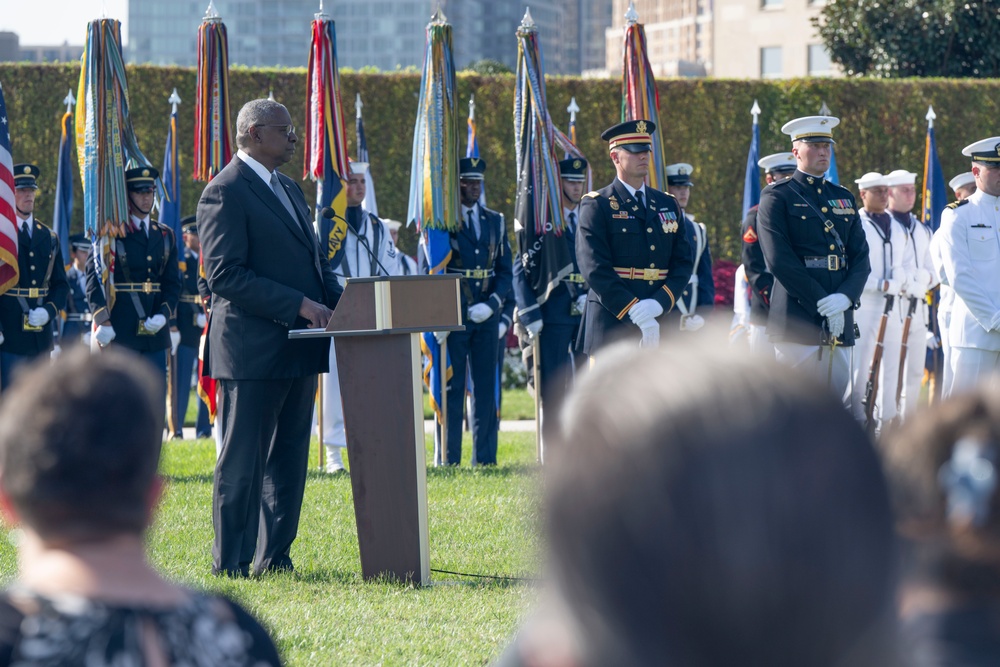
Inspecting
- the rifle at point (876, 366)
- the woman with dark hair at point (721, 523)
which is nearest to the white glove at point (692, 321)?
the rifle at point (876, 366)

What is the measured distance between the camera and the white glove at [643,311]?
7.80 meters

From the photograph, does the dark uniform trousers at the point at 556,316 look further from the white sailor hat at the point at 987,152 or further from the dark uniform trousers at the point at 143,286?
the white sailor hat at the point at 987,152

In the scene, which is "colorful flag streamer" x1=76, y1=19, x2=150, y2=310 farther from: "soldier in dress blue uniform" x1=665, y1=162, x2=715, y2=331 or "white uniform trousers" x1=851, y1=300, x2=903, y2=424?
"white uniform trousers" x1=851, y1=300, x2=903, y2=424

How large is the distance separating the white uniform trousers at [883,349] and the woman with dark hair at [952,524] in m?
9.48

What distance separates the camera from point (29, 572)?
5.51 ft

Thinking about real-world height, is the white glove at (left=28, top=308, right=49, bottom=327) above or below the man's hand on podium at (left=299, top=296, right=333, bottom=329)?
below

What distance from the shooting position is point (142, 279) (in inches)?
405

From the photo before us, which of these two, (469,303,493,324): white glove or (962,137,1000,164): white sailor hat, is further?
(469,303,493,324): white glove

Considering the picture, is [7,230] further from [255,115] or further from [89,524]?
[89,524]

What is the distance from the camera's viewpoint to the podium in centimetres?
541

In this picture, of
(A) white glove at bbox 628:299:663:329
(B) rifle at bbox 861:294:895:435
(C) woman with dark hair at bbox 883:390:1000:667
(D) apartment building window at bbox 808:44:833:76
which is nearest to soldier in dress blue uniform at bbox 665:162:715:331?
(B) rifle at bbox 861:294:895:435

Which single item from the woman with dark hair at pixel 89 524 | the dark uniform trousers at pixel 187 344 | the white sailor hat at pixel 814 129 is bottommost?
the dark uniform trousers at pixel 187 344

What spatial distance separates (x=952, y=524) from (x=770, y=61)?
57.2 meters

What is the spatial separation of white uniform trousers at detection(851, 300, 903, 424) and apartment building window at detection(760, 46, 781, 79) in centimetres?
4626
